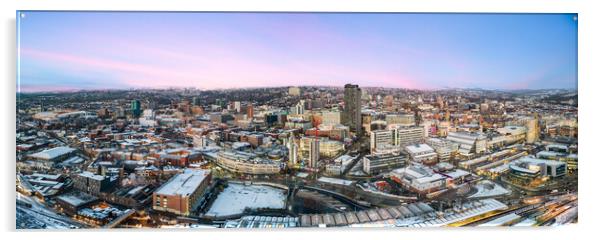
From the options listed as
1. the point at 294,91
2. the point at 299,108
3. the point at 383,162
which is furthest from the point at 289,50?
the point at 383,162

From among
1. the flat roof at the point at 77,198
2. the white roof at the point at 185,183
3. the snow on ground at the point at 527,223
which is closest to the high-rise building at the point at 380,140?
the snow on ground at the point at 527,223

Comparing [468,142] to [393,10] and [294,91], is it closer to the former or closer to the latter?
[393,10]

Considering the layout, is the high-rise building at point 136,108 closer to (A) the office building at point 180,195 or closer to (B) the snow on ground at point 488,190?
(A) the office building at point 180,195

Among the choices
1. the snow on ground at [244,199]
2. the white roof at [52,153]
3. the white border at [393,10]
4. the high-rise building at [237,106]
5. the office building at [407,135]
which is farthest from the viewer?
the office building at [407,135]

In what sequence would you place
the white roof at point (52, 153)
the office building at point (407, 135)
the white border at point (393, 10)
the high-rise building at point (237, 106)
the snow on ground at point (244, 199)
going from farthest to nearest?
the office building at point (407, 135), the high-rise building at point (237, 106), the snow on ground at point (244, 199), the white roof at point (52, 153), the white border at point (393, 10)

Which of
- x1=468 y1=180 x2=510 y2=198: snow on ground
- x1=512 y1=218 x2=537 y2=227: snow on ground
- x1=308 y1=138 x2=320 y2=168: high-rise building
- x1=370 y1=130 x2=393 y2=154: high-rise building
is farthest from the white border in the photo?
x1=370 y1=130 x2=393 y2=154: high-rise building

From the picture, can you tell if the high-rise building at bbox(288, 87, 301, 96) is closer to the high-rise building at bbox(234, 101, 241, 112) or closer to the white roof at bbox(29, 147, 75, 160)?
the high-rise building at bbox(234, 101, 241, 112)
